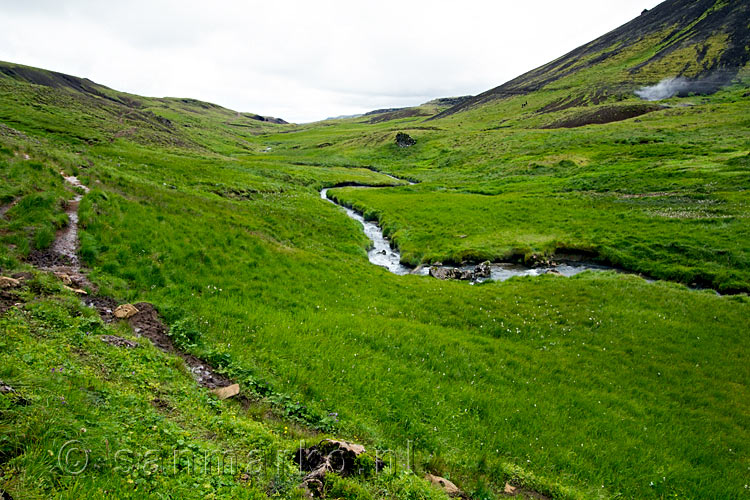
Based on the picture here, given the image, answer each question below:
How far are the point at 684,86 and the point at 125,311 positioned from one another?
197m

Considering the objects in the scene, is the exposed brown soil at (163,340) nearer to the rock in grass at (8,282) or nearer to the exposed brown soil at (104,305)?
the exposed brown soil at (104,305)

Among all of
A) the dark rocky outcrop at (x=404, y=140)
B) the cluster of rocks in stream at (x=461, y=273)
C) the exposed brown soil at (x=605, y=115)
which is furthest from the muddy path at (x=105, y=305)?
the exposed brown soil at (x=605, y=115)

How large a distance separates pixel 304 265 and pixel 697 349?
20.7 m

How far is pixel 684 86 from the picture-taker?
136000mm

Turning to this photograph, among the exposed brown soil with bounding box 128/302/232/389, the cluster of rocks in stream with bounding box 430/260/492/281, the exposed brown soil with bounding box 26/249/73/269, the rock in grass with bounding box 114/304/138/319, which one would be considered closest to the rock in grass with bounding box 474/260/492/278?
the cluster of rocks in stream with bounding box 430/260/492/281

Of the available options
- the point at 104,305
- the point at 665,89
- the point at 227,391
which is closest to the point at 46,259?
the point at 104,305

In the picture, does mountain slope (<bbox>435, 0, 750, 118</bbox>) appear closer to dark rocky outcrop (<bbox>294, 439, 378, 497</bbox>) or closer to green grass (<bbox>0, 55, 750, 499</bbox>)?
green grass (<bbox>0, 55, 750, 499</bbox>)

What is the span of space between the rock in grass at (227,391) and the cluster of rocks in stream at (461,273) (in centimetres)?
2043

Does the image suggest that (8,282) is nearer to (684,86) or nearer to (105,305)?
(105,305)

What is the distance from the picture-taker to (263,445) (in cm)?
638

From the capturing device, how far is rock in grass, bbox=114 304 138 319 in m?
10.3

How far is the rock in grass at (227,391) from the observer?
8234 millimetres

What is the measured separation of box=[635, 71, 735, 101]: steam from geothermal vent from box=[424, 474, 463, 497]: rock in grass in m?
175

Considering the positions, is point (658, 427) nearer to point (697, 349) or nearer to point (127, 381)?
point (697, 349)
